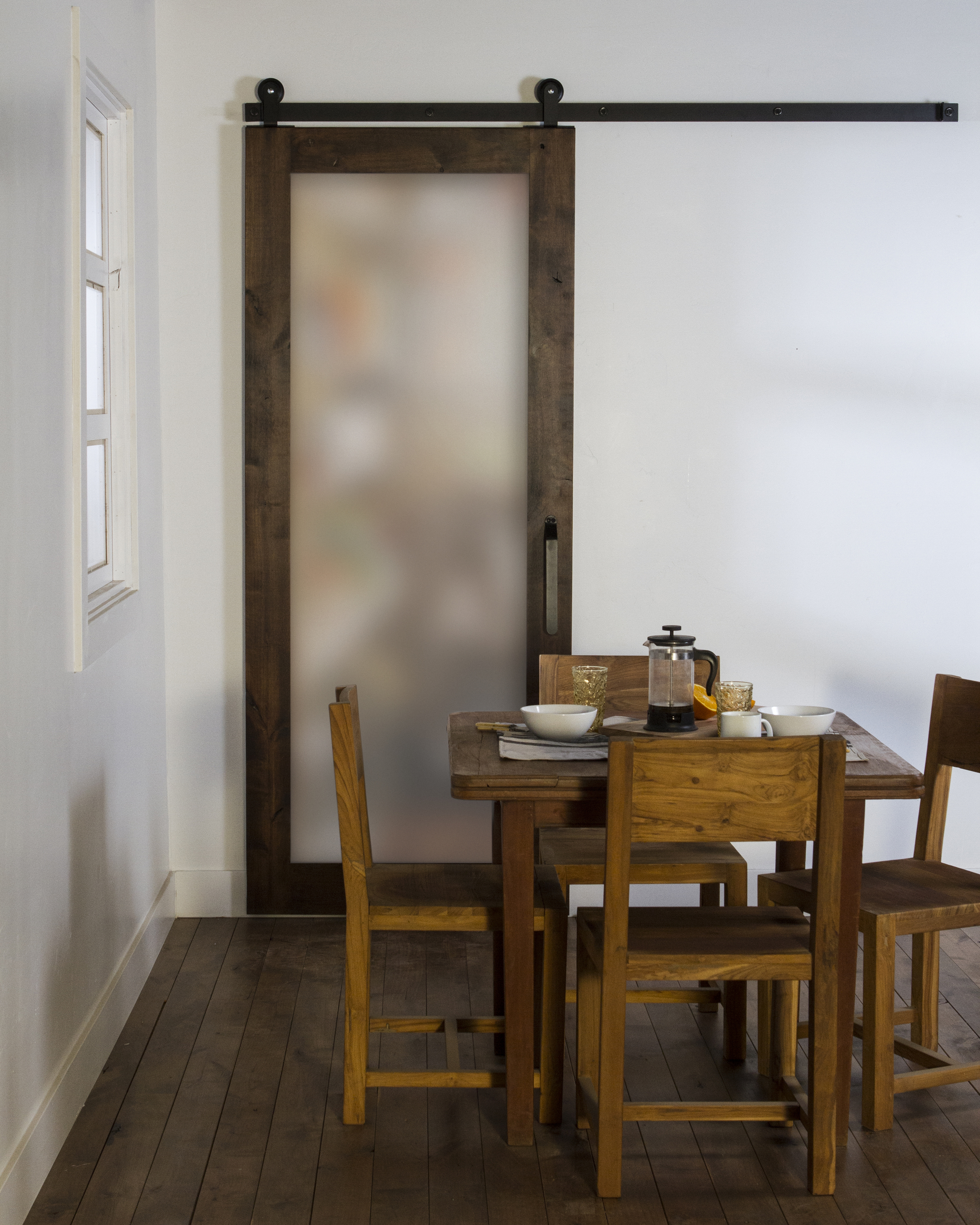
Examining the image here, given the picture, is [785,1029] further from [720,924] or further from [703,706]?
[703,706]

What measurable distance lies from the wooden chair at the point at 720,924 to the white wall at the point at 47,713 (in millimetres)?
1055

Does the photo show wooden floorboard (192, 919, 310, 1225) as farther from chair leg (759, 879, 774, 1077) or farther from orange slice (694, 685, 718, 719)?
orange slice (694, 685, 718, 719)

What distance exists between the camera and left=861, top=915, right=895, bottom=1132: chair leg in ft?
8.28

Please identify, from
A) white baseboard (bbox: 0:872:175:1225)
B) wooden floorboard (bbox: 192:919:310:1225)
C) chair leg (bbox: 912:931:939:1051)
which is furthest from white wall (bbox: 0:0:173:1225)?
chair leg (bbox: 912:931:939:1051)

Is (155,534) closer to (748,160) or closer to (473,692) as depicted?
(473,692)

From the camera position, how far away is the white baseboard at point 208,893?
380 cm

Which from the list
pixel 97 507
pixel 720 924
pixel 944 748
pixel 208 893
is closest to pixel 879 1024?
pixel 720 924

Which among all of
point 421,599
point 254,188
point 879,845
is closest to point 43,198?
point 254,188

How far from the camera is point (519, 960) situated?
247 centimetres

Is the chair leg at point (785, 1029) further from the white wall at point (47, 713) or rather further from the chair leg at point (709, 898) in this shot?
the white wall at point (47, 713)

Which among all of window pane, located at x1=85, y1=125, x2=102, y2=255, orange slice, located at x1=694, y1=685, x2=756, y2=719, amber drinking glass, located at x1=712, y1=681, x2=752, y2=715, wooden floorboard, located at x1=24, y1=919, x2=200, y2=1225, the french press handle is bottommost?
wooden floorboard, located at x1=24, y1=919, x2=200, y2=1225

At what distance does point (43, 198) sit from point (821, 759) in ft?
6.01

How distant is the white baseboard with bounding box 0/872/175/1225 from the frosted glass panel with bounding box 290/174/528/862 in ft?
2.13

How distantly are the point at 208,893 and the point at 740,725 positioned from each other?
1.96m
